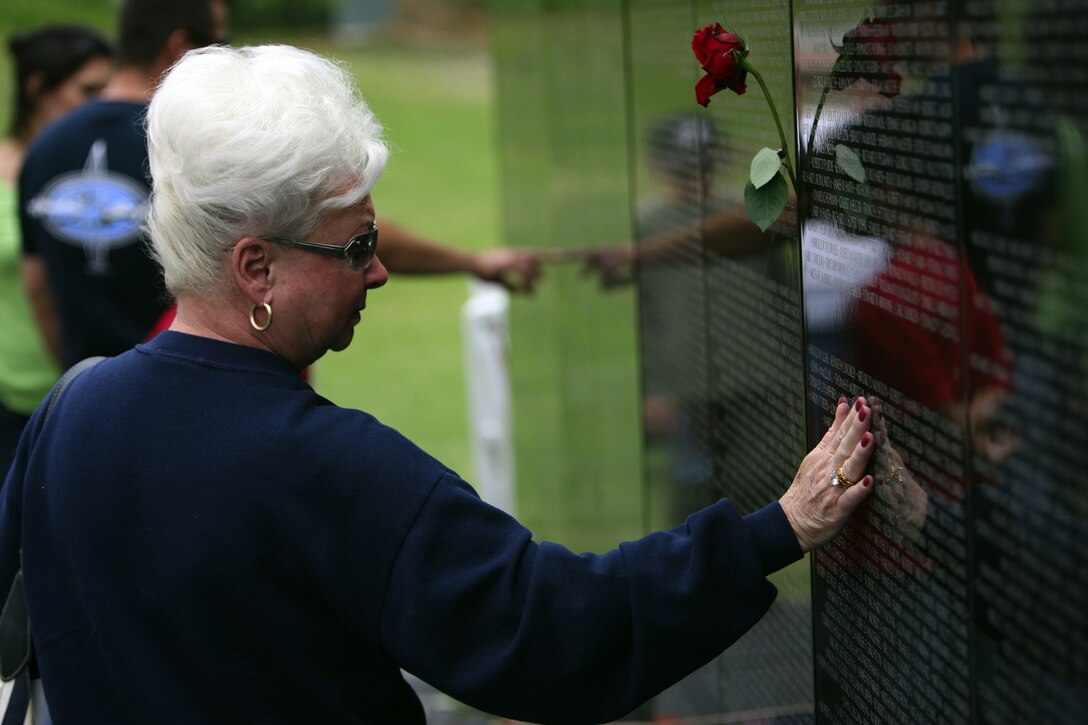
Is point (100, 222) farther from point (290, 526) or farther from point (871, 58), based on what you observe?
point (871, 58)

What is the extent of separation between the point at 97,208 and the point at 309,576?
2.25 meters

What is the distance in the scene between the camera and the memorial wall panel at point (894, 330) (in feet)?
4.72

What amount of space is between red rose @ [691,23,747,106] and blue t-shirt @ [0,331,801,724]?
2.33 ft

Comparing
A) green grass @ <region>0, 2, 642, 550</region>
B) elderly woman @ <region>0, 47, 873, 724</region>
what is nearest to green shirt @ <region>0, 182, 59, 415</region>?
green grass @ <region>0, 2, 642, 550</region>

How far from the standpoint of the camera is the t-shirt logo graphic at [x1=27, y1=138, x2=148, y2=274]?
386cm

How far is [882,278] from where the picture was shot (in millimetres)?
1925

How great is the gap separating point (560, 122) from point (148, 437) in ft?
10.2

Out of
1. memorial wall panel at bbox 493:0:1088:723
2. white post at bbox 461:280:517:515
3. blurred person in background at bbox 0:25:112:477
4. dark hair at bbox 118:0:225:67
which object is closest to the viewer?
memorial wall panel at bbox 493:0:1088:723

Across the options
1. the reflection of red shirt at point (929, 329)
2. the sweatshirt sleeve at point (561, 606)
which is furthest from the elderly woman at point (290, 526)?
the reflection of red shirt at point (929, 329)

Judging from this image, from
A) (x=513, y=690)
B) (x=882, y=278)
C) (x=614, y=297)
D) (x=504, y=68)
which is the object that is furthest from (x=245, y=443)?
(x=504, y=68)

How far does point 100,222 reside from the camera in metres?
3.89

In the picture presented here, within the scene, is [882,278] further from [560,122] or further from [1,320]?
[1,320]

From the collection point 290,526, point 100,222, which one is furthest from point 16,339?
point 290,526

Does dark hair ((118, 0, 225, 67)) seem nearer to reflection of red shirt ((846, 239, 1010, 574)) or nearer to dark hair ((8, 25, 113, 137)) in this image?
dark hair ((8, 25, 113, 137))
